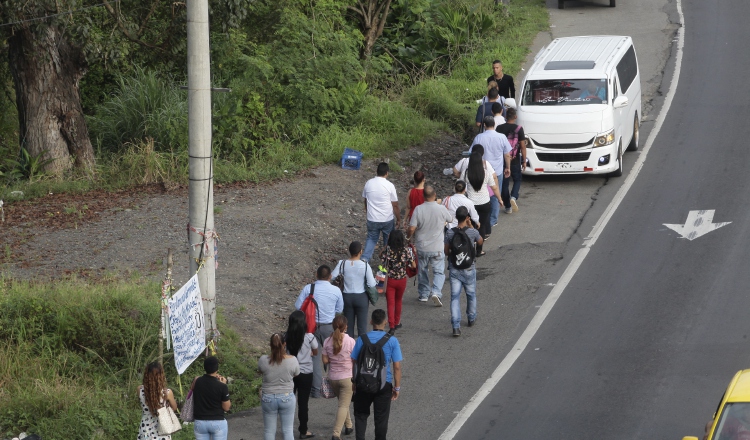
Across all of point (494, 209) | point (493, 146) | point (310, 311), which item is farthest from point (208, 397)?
point (493, 146)

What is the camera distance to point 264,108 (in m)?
19.1

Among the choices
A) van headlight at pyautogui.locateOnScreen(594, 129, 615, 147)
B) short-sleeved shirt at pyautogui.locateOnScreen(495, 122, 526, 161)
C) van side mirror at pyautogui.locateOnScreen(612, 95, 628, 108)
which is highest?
van side mirror at pyautogui.locateOnScreen(612, 95, 628, 108)

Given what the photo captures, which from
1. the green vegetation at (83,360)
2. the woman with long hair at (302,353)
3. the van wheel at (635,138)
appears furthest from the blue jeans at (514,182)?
the woman with long hair at (302,353)

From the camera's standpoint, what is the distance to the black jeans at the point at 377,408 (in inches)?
362

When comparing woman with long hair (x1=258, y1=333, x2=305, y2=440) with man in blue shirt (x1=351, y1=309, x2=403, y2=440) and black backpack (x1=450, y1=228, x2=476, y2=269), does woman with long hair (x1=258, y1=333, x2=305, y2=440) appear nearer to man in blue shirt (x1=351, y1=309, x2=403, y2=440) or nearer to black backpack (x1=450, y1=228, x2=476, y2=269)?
man in blue shirt (x1=351, y1=309, x2=403, y2=440)

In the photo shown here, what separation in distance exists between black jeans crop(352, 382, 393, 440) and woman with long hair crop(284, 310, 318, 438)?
65 centimetres

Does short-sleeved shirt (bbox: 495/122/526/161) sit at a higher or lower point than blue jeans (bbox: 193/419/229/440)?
higher

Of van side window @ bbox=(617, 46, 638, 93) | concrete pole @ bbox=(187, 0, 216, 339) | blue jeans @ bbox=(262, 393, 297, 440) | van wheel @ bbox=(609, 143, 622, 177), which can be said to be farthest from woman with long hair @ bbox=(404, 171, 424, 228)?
van side window @ bbox=(617, 46, 638, 93)

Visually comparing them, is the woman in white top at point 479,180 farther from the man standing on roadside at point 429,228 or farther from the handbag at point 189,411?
the handbag at point 189,411

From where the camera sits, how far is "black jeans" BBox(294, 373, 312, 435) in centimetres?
966

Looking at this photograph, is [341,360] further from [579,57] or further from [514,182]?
[579,57]

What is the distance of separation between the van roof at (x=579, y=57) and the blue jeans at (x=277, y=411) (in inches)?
425

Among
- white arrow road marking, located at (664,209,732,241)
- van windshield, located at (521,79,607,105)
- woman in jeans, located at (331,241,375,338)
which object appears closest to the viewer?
woman in jeans, located at (331,241,375,338)

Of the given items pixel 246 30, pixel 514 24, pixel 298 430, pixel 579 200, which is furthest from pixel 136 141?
pixel 514 24
